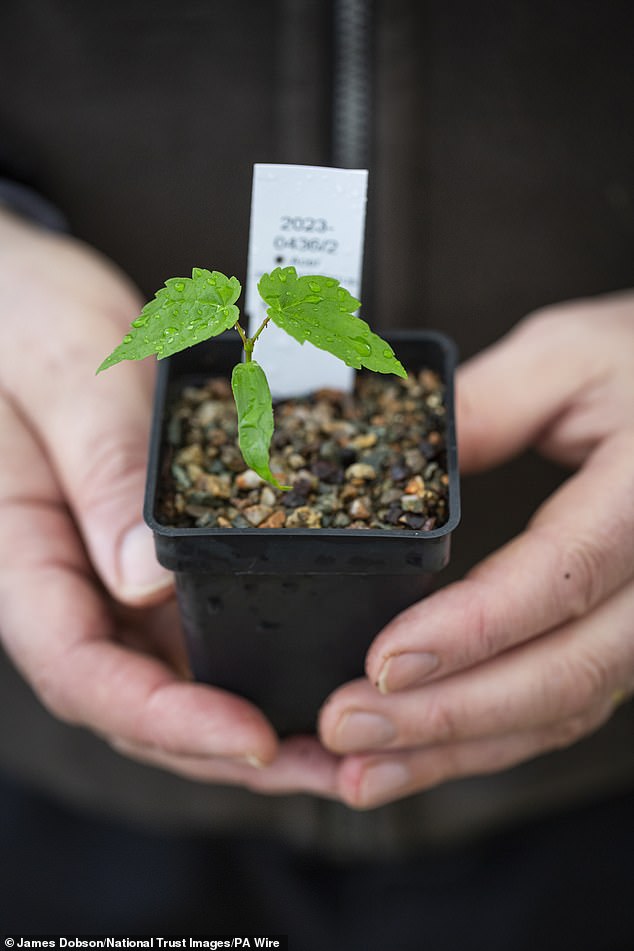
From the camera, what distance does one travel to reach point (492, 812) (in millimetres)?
1599

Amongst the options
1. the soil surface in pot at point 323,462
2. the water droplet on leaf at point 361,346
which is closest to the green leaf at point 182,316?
the water droplet on leaf at point 361,346

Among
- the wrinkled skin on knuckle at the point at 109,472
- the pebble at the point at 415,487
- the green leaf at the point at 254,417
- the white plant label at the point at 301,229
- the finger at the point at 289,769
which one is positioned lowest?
the finger at the point at 289,769

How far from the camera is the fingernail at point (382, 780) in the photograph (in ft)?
3.71

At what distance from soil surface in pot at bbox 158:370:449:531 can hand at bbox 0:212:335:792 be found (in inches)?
4.7

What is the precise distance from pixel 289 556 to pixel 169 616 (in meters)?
0.47

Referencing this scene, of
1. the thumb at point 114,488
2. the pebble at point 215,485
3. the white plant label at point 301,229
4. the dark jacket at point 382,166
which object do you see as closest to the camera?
the white plant label at point 301,229

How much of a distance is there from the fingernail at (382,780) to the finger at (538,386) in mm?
422

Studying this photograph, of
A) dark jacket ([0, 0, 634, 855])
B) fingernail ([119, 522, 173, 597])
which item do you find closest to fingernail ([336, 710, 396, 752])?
fingernail ([119, 522, 173, 597])

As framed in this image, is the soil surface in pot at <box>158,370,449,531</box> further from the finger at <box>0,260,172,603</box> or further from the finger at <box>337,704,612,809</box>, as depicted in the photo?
the finger at <box>337,704,612,809</box>

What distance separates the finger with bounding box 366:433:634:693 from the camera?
0.93 meters

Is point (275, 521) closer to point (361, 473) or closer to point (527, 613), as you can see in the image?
point (361, 473)

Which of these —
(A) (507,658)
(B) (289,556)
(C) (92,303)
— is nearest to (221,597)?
(B) (289,556)

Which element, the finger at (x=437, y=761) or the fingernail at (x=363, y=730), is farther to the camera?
the finger at (x=437, y=761)

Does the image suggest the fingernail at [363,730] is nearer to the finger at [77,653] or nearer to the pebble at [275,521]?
the finger at [77,653]
